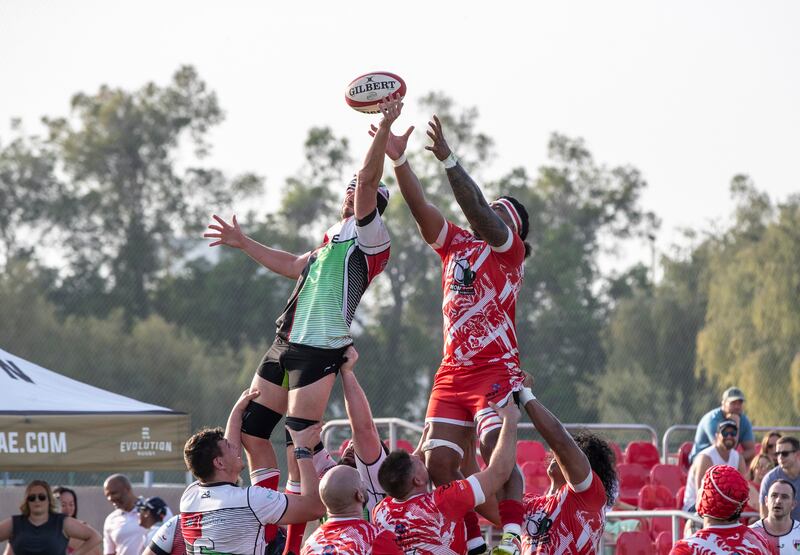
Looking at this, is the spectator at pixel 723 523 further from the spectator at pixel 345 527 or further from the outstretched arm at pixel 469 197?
the outstretched arm at pixel 469 197

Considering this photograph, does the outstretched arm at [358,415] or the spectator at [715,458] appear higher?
the outstretched arm at [358,415]

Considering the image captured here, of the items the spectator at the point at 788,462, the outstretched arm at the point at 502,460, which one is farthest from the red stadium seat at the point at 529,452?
the outstretched arm at the point at 502,460

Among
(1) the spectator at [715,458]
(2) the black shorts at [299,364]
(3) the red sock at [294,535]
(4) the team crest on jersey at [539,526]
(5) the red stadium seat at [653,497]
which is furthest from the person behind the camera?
(5) the red stadium seat at [653,497]

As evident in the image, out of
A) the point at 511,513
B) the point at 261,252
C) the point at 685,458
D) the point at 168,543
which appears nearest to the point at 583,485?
the point at 511,513

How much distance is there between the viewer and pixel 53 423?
9625 millimetres

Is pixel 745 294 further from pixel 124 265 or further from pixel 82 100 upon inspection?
pixel 82 100

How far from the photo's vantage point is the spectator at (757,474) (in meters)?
11.9

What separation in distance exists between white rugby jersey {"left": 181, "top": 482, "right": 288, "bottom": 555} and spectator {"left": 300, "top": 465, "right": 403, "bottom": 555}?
1.65ft

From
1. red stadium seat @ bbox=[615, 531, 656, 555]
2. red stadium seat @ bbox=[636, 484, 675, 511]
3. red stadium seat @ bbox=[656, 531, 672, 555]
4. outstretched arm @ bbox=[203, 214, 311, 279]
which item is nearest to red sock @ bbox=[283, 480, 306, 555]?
outstretched arm @ bbox=[203, 214, 311, 279]

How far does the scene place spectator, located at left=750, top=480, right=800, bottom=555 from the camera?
918 cm

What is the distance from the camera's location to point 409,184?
22.6 ft

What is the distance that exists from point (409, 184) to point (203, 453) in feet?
5.65

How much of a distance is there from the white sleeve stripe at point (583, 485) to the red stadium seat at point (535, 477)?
721cm

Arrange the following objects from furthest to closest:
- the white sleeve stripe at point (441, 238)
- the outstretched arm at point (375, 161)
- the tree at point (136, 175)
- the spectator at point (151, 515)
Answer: the tree at point (136, 175)
the spectator at point (151, 515)
the white sleeve stripe at point (441, 238)
the outstretched arm at point (375, 161)
